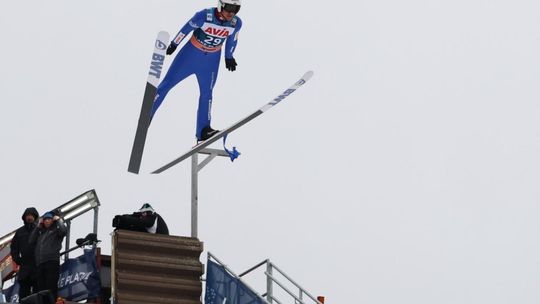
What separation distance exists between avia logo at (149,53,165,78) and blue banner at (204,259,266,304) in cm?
307

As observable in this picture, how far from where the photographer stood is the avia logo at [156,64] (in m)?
25.8

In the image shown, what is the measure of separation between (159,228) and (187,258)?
0.64 m

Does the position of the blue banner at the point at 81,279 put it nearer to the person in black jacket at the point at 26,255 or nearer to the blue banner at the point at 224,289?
the person in black jacket at the point at 26,255

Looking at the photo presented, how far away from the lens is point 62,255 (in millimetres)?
26797

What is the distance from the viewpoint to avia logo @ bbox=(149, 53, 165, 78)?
84.7 ft

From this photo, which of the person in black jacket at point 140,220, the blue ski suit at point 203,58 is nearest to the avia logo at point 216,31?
the blue ski suit at point 203,58

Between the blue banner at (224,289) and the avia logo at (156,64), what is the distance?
3073mm

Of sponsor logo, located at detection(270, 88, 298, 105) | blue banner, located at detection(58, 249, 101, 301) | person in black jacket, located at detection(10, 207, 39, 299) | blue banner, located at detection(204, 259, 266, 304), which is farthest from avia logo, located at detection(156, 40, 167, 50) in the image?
blue banner, located at detection(204, 259, 266, 304)

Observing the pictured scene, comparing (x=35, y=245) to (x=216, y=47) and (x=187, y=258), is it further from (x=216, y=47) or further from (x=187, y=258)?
(x=216, y=47)

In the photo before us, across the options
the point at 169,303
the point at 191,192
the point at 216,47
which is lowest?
the point at 169,303

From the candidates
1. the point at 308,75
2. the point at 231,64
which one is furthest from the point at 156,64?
the point at 308,75

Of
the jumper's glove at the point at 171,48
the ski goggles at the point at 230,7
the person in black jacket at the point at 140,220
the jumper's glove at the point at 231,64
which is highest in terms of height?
the ski goggles at the point at 230,7

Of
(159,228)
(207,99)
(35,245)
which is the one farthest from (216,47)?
(35,245)

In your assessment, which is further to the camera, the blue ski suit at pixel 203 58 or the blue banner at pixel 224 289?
the blue ski suit at pixel 203 58
